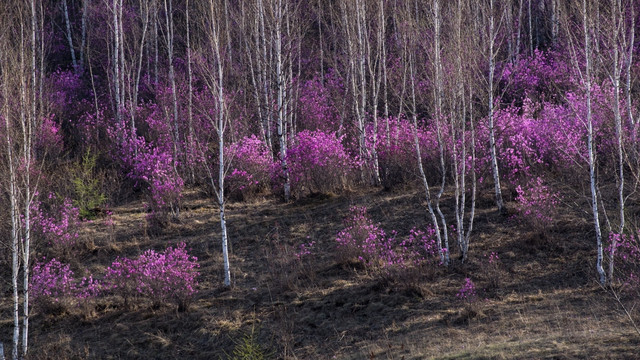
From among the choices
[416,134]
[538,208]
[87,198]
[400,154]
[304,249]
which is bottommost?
[304,249]

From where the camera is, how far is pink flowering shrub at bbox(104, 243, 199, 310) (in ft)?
33.0

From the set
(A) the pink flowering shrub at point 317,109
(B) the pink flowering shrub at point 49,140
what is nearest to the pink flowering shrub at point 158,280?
(A) the pink flowering shrub at point 317,109

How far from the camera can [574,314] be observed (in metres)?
8.38

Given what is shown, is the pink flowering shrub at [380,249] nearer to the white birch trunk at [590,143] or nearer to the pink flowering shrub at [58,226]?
the white birch trunk at [590,143]

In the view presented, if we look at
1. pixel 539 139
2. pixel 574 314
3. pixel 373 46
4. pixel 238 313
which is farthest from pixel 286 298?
pixel 373 46

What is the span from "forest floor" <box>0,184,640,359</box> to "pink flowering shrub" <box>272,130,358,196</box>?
177cm

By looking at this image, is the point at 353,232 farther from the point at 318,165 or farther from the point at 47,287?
the point at 47,287

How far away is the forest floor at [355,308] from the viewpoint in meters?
7.88

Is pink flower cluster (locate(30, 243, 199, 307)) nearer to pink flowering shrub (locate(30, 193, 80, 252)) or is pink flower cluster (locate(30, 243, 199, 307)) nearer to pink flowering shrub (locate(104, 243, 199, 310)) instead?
pink flowering shrub (locate(104, 243, 199, 310))

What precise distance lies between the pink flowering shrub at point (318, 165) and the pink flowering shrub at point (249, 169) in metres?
0.58

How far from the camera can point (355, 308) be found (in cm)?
Answer: 954

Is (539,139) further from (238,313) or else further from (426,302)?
(238,313)

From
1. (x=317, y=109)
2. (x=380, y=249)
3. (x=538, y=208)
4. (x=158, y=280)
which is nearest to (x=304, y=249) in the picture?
(x=380, y=249)

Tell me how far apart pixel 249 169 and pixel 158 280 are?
5.72 m
